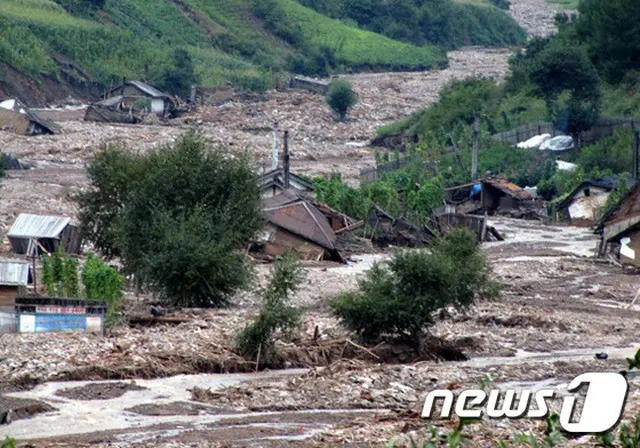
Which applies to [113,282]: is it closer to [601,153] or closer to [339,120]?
[601,153]

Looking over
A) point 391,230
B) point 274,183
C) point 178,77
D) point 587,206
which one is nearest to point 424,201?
point 391,230

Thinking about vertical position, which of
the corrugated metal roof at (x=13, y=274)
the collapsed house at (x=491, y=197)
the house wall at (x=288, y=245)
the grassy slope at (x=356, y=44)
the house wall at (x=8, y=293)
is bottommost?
the collapsed house at (x=491, y=197)

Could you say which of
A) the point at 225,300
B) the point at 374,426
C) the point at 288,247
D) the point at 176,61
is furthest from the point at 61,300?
→ the point at 176,61

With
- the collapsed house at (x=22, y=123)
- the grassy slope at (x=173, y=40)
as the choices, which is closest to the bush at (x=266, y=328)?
the collapsed house at (x=22, y=123)

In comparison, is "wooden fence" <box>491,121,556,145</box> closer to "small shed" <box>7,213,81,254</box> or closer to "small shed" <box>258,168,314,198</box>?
"small shed" <box>258,168,314,198</box>

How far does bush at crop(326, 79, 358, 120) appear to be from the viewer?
7588 cm

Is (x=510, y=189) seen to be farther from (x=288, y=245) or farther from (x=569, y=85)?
(x=288, y=245)

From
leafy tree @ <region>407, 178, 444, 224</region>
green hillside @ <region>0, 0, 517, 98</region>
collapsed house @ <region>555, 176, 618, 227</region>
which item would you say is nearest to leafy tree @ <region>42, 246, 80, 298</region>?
leafy tree @ <region>407, 178, 444, 224</region>

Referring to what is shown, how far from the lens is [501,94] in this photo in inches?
2862

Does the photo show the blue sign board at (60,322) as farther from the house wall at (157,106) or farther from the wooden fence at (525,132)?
the house wall at (157,106)

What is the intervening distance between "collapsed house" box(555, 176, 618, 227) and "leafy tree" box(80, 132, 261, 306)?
19.2m

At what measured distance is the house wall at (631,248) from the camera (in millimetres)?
38250

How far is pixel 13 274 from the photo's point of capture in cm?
2623

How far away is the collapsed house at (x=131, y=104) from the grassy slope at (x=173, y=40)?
14.3 feet
